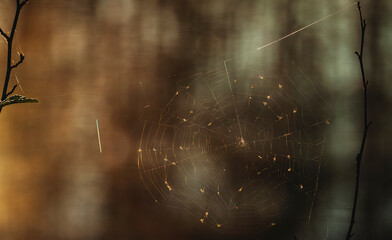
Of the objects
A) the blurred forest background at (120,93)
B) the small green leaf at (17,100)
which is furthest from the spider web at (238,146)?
the small green leaf at (17,100)

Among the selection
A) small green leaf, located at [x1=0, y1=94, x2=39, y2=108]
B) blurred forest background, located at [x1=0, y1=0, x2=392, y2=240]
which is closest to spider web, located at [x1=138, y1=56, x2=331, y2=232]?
blurred forest background, located at [x1=0, y1=0, x2=392, y2=240]

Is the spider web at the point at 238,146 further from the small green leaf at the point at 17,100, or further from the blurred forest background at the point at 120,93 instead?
the small green leaf at the point at 17,100

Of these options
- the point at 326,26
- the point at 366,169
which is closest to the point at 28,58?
the point at 326,26

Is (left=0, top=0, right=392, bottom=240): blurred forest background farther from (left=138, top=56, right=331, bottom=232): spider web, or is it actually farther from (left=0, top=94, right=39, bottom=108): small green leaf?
(left=0, top=94, right=39, bottom=108): small green leaf

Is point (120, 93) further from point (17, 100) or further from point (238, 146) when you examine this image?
point (17, 100)

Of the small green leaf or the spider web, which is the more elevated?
the small green leaf

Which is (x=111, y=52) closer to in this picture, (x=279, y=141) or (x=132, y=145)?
(x=132, y=145)

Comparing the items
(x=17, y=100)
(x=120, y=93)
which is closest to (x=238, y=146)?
(x=120, y=93)
